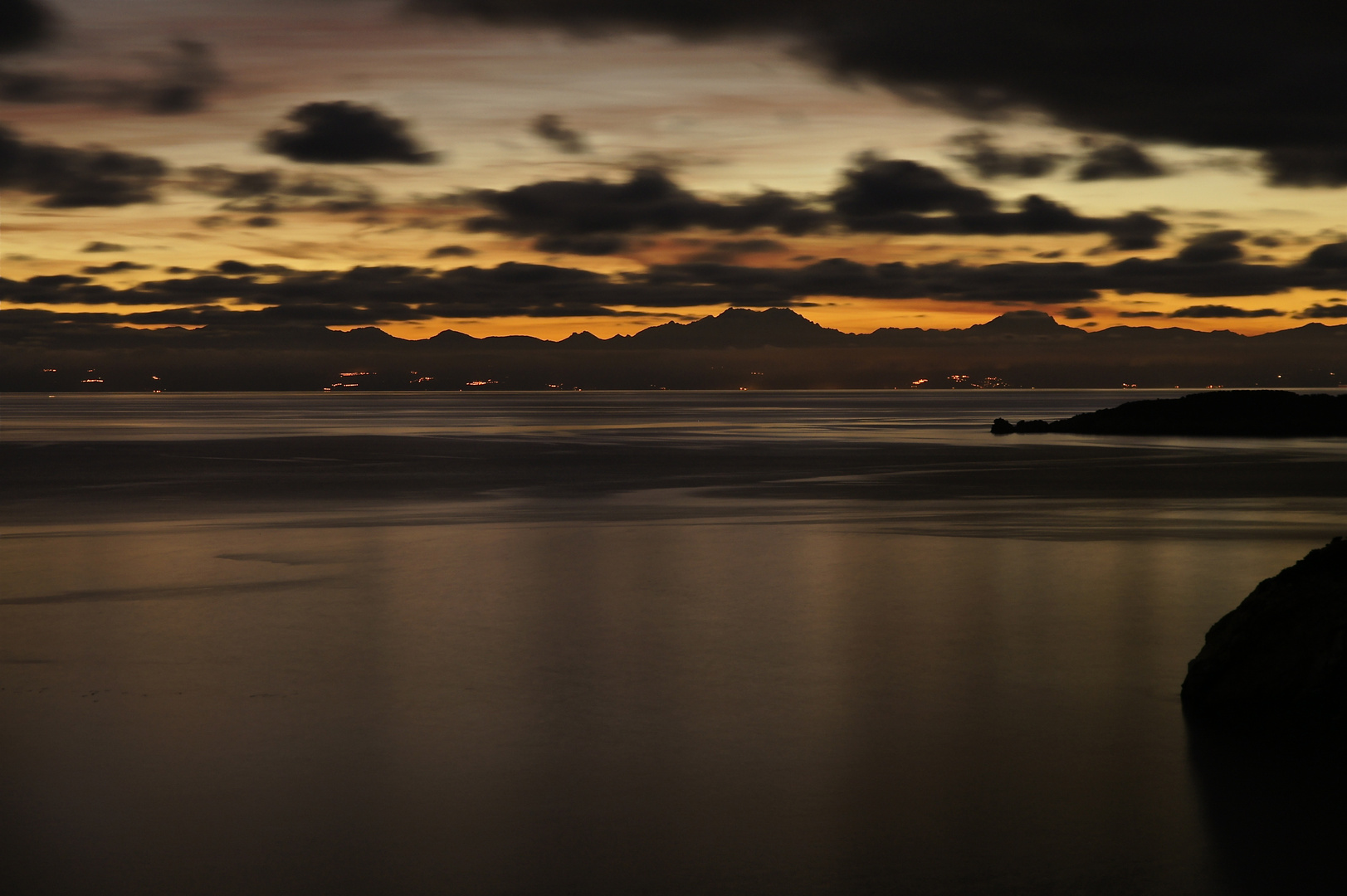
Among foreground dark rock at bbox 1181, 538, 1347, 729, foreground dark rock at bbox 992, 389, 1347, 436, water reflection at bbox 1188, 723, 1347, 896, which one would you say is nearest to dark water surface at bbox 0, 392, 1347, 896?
water reflection at bbox 1188, 723, 1347, 896

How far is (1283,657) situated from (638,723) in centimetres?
448

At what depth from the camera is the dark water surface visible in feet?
20.0

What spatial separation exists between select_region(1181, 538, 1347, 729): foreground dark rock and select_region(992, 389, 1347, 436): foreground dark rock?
60.3 m

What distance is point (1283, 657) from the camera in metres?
8.54

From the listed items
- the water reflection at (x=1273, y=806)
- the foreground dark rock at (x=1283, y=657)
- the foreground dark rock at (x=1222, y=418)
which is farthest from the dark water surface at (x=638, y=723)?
the foreground dark rock at (x=1222, y=418)

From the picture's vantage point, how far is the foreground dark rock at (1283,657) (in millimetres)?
8273

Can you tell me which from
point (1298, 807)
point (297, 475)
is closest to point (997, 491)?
point (297, 475)

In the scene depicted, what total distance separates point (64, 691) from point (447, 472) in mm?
28092

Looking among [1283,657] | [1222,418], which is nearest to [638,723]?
[1283,657]

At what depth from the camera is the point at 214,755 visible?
7.74 metres

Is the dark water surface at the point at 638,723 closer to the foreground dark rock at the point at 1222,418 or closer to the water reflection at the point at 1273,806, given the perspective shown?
the water reflection at the point at 1273,806

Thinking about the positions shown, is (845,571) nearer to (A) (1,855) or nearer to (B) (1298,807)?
(B) (1298,807)

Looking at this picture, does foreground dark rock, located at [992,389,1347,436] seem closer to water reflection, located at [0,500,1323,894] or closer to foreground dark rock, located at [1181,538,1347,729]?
water reflection, located at [0,500,1323,894]

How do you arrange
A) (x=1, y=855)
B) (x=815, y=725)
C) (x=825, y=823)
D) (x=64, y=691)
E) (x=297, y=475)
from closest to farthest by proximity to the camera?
1. (x=1, y=855)
2. (x=825, y=823)
3. (x=815, y=725)
4. (x=64, y=691)
5. (x=297, y=475)
